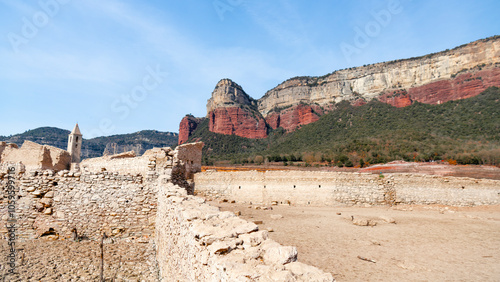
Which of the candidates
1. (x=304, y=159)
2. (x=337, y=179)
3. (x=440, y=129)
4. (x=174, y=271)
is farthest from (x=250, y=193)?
(x=440, y=129)

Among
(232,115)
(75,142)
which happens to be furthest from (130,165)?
(232,115)

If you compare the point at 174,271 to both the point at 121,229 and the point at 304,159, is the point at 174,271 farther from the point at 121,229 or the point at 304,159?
the point at 304,159

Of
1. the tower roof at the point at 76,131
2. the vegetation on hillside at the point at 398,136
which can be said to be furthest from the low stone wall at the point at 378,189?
the tower roof at the point at 76,131

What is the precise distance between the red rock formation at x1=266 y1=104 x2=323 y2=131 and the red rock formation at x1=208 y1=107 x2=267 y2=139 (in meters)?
5.62

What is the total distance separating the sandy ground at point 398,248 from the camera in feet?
17.6

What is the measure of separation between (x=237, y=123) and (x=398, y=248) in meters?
87.3

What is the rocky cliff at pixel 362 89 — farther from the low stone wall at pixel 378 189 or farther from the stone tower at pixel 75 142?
the stone tower at pixel 75 142

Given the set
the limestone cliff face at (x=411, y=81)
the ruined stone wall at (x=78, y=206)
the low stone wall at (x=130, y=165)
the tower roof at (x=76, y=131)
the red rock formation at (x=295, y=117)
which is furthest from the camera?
the red rock formation at (x=295, y=117)

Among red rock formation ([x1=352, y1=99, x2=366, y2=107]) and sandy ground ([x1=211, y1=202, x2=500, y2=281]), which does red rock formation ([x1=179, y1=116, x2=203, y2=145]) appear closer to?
red rock formation ([x1=352, y1=99, x2=366, y2=107])

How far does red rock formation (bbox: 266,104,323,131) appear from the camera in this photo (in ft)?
287

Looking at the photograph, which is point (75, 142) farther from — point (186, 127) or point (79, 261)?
point (186, 127)

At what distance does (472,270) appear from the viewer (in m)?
5.61

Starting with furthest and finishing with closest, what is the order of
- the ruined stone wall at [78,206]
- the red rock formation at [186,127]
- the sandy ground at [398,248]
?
1. the red rock formation at [186,127]
2. the ruined stone wall at [78,206]
3. the sandy ground at [398,248]

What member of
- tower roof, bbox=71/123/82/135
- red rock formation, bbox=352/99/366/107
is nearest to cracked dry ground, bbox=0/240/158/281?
tower roof, bbox=71/123/82/135
